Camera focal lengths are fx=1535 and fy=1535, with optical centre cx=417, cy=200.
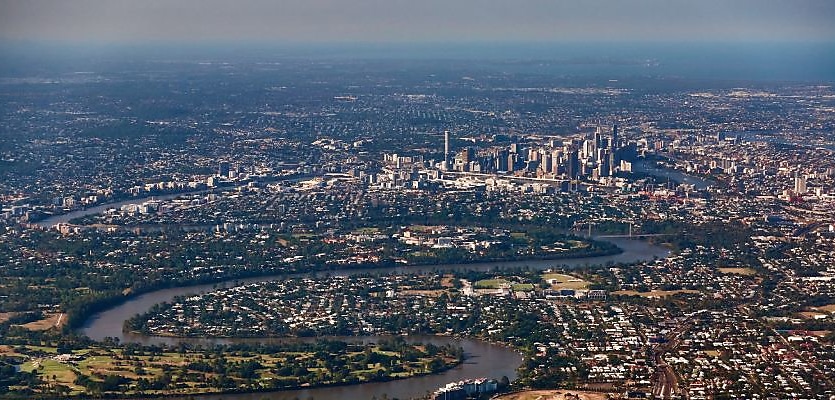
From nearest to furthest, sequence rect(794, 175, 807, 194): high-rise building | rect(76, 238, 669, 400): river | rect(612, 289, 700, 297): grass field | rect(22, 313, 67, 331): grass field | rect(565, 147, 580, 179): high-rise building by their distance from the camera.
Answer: rect(76, 238, 669, 400): river, rect(22, 313, 67, 331): grass field, rect(612, 289, 700, 297): grass field, rect(794, 175, 807, 194): high-rise building, rect(565, 147, 580, 179): high-rise building

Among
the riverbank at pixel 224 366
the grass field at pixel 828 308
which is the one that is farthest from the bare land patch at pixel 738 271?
the riverbank at pixel 224 366

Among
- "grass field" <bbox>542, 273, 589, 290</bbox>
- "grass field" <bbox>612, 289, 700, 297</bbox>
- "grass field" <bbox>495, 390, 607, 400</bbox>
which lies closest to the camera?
"grass field" <bbox>495, 390, 607, 400</bbox>

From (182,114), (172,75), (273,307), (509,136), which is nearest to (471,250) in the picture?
(273,307)

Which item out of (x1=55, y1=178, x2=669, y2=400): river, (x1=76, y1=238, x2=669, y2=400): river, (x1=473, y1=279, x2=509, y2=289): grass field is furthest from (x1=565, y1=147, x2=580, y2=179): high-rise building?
(x1=473, y1=279, x2=509, y2=289): grass field

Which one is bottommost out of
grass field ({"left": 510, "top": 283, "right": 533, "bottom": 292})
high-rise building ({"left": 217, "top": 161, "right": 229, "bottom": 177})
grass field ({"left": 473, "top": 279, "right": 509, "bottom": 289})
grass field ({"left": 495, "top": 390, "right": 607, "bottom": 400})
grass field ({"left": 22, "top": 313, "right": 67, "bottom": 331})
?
high-rise building ({"left": 217, "top": 161, "right": 229, "bottom": 177})

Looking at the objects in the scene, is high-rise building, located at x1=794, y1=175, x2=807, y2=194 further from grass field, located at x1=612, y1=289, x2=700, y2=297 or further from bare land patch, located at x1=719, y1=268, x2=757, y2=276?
grass field, located at x1=612, y1=289, x2=700, y2=297

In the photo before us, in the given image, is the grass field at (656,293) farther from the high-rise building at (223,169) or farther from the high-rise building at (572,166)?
the high-rise building at (223,169)

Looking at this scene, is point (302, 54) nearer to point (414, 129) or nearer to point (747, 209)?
point (414, 129)
